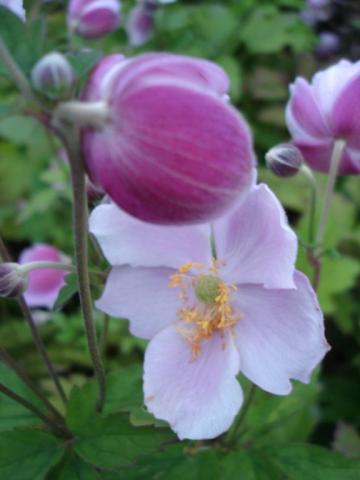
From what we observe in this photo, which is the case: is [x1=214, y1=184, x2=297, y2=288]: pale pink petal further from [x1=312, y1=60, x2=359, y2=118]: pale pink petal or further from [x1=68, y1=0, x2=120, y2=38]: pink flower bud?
[x1=68, y1=0, x2=120, y2=38]: pink flower bud

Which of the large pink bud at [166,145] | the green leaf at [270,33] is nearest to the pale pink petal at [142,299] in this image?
the large pink bud at [166,145]

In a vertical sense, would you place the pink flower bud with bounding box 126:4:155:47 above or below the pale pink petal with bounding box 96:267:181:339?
below

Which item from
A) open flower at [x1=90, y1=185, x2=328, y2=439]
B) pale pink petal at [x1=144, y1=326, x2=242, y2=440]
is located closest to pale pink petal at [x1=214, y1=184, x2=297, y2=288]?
open flower at [x1=90, y1=185, x2=328, y2=439]

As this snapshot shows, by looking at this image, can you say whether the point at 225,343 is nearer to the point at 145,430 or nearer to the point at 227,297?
the point at 227,297

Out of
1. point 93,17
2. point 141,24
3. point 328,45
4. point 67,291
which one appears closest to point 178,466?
point 67,291

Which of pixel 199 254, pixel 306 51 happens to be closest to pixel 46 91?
pixel 199 254

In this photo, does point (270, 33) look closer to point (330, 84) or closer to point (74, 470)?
point (330, 84)
